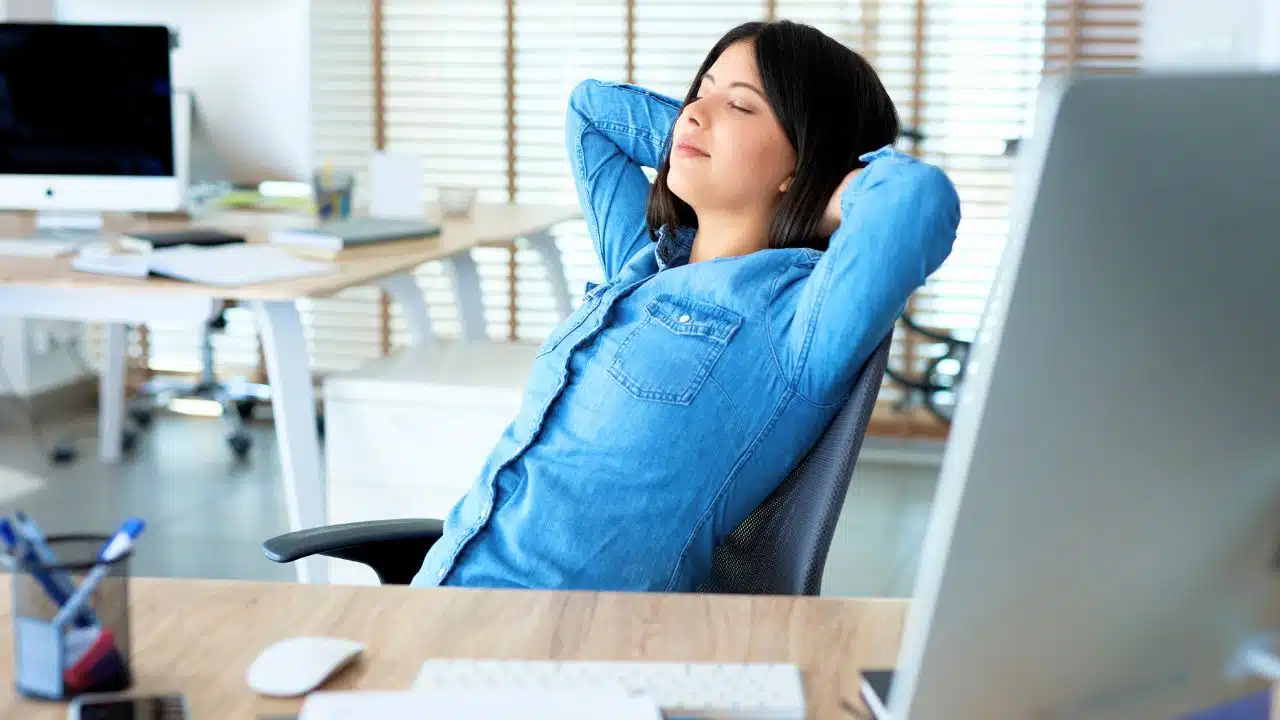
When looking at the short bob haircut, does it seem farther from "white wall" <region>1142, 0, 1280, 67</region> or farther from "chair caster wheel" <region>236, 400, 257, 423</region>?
"chair caster wheel" <region>236, 400, 257, 423</region>

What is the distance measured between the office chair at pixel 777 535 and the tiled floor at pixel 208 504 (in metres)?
1.61

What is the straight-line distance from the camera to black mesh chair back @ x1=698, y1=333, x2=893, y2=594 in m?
1.29

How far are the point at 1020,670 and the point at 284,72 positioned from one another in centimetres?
299

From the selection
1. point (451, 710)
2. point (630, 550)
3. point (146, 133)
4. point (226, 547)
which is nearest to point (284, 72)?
point (146, 133)

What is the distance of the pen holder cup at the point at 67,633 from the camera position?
863 millimetres

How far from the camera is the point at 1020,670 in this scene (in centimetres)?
62

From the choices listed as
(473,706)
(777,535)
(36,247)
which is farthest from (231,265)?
(473,706)

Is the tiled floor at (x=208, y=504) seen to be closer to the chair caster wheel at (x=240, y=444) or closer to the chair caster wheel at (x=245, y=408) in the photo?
the chair caster wheel at (x=240, y=444)

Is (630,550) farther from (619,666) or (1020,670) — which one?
(1020,670)

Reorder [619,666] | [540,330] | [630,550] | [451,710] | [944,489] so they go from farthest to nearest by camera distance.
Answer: [540,330], [630,550], [619,666], [451,710], [944,489]

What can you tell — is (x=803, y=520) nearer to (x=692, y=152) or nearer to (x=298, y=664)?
(x=692, y=152)

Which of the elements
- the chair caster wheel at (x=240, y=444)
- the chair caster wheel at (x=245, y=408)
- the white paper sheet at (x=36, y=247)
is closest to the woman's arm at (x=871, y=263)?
the white paper sheet at (x=36, y=247)

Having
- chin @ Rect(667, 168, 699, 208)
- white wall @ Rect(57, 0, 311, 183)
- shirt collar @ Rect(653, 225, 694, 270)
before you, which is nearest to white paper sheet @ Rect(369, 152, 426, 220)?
white wall @ Rect(57, 0, 311, 183)

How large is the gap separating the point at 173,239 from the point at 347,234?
0.36 m
